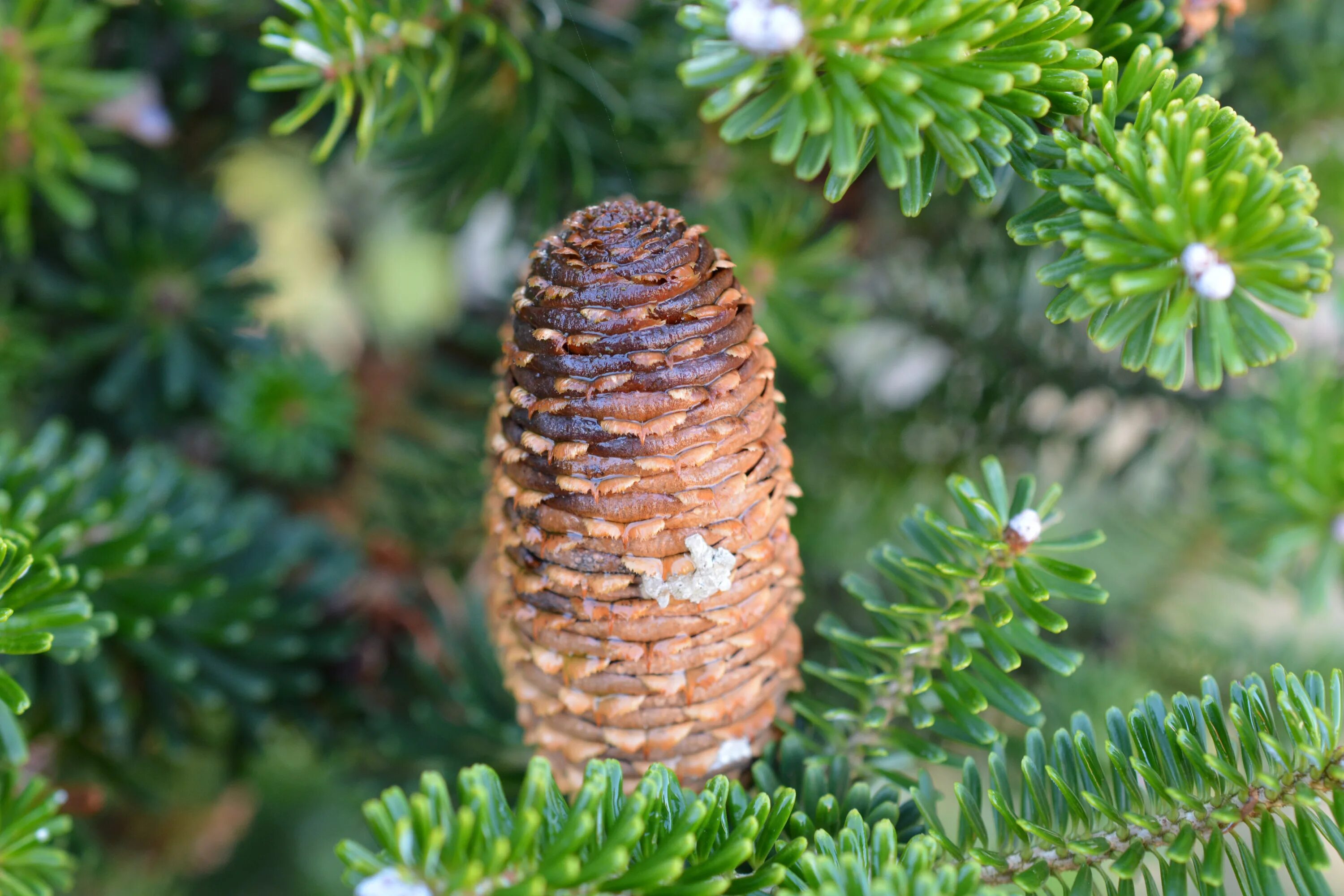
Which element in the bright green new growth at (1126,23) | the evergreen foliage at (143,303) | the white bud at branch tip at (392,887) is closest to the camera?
the white bud at branch tip at (392,887)

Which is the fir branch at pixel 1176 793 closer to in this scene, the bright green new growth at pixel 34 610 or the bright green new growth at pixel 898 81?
the bright green new growth at pixel 898 81

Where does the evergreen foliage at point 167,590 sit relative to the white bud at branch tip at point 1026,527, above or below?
below

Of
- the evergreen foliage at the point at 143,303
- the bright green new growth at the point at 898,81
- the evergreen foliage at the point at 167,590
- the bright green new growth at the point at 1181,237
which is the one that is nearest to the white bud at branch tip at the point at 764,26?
the bright green new growth at the point at 898,81

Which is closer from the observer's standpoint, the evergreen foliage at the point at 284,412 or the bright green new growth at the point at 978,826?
the bright green new growth at the point at 978,826

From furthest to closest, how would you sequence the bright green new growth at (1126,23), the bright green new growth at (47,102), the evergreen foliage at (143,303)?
the evergreen foliage at (143,303) < the bright green new growth at (47,102) < the bright green new growth at (1126,23)

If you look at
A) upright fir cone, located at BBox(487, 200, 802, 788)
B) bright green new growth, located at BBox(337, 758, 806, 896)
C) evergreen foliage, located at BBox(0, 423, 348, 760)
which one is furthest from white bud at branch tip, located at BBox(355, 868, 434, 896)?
evergreen foliage, located at BBox(0, 423, 348, 760)

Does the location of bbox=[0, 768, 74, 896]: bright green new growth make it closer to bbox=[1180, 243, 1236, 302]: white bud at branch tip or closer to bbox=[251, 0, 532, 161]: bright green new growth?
bbox=[251, 0, 532, 161]: bright green new growth

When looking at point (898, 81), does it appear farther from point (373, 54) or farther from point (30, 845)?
point (30, 845)

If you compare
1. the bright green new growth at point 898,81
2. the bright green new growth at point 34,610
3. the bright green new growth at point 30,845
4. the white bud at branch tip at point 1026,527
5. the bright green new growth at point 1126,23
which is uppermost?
the bright green new growth at point 1126,23
